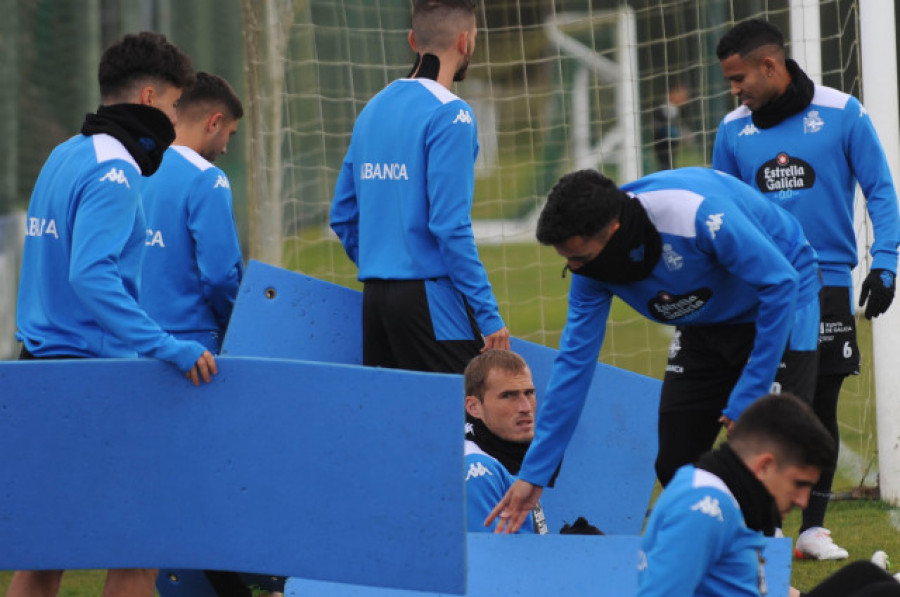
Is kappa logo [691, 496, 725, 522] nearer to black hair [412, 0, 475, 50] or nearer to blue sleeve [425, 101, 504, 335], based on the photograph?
blue sleeve [425, 101, 504, 335]

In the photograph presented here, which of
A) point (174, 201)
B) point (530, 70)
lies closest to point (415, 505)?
point (174, 201)

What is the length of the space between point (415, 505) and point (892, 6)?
394 centimetres

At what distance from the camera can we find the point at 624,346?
8344 millimetres

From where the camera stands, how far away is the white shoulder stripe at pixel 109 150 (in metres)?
3.64

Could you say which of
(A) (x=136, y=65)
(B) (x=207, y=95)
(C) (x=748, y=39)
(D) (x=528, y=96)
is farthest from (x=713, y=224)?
(D) (x=528, y=96)

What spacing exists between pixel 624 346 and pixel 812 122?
11.3 feet

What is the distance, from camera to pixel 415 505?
3361 millimetres

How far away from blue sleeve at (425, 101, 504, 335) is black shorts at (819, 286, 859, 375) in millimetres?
Answer: 1287

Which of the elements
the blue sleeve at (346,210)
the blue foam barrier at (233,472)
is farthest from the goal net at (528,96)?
the blue foam barrier at (233,472)

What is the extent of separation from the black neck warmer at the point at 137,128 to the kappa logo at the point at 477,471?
1.26 meters

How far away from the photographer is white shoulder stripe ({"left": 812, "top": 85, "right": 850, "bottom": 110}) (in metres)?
5.05

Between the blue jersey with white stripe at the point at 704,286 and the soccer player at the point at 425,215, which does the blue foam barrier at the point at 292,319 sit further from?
the blue jersey with white stripe at the point at 704,286

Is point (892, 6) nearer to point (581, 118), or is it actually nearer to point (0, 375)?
point (581, 118)

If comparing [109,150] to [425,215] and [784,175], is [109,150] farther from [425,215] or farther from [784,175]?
[784,175]
